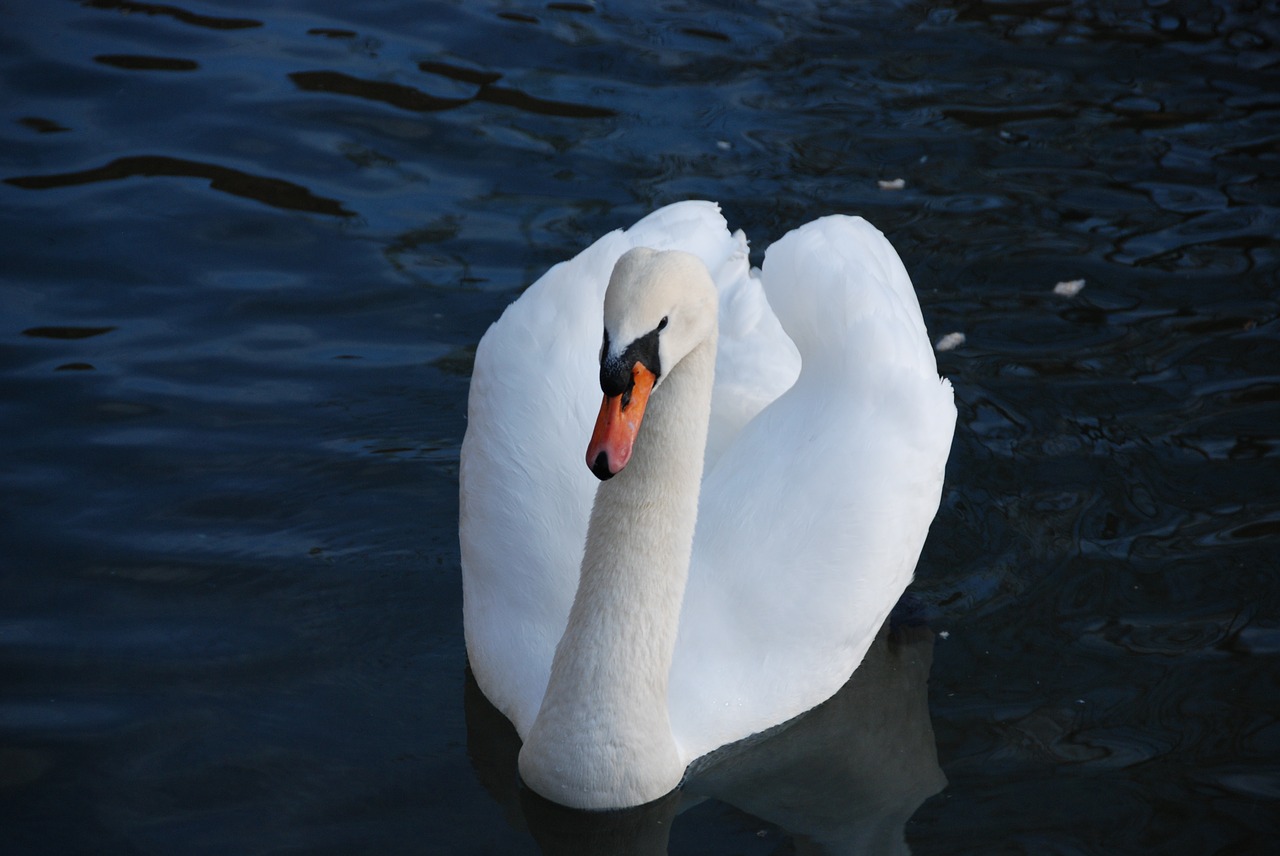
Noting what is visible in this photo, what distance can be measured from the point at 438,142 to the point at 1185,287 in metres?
4.06


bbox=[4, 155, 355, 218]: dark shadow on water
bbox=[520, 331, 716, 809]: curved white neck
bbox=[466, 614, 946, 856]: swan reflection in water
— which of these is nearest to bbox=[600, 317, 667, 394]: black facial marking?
bbox=[520, 331, 716, 809]: curved white neck

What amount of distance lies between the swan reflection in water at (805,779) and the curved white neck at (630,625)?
12 centimetres

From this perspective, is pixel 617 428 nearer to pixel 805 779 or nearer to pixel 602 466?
pixel 602 466

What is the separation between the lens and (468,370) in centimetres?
674

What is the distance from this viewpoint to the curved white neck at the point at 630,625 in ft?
13.3

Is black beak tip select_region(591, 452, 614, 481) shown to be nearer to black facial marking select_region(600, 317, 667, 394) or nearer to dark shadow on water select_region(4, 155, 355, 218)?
black facial marking select_region(600, 317, 667, 394)

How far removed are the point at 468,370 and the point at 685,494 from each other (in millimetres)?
2752

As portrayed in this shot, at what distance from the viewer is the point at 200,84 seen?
8922 millimetres

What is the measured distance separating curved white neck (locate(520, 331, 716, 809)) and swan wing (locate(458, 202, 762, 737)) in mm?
332

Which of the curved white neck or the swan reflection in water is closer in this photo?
the curved white neck

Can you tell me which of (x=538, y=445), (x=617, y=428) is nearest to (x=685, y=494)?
(x=617, y=428)

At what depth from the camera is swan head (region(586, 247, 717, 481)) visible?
365 cm

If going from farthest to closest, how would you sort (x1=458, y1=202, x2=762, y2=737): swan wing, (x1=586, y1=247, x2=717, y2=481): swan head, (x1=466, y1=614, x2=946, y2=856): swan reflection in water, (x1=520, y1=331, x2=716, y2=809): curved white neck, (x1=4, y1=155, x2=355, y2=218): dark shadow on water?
(x1=4, y1=155, x2=355, y2=218): dark shadow on water → (x1=458, y1=202, x2=762, y2=737): swan wing → (x1=466, y1=614, x2=946, y2=856): swan reflection in water → (x1=520, y1=331, x2=716, y2=809): curved white neck → (x1=586, y1=247, x2=717, y2=481): swan head

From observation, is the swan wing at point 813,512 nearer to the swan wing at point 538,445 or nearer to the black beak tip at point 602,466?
the swan wing at point 538,445
